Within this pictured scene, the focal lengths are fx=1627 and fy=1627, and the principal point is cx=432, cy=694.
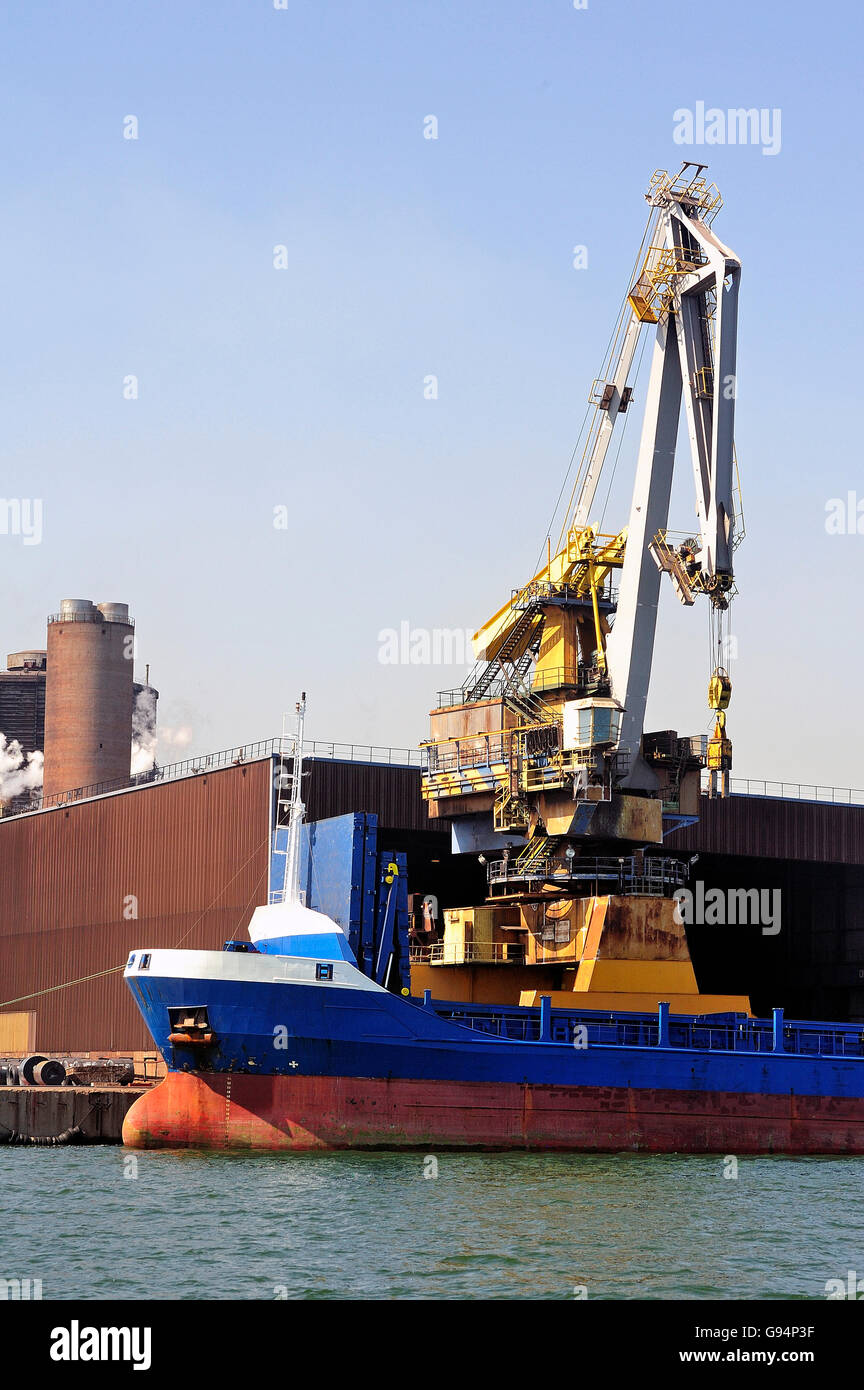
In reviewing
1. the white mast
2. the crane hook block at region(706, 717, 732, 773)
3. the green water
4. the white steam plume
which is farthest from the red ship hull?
the white steam plume

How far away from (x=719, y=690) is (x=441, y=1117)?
12876 millimetres

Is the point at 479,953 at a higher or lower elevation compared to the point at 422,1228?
higher

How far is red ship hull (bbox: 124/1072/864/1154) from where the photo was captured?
34.3 metres

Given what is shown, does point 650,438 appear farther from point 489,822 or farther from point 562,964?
point 562,964

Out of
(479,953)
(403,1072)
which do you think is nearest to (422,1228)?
(403,1072)

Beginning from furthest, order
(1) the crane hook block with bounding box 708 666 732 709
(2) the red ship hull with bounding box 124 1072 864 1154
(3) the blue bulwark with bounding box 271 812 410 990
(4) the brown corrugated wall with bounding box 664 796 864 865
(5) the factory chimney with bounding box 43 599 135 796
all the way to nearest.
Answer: (5) the factory chimney with bounding box 43 599 135 796 → (4) the brown corrugated wall with bounding box 664 796 864 865 → (1) the crane hook block with bounding box 708 666 732 709 → (3) the blue bulwark with bounding box 271 812 410 990 → (2) the red ship hull with bounding box 124 1072 864 1154

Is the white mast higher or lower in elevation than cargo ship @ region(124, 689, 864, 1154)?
higher

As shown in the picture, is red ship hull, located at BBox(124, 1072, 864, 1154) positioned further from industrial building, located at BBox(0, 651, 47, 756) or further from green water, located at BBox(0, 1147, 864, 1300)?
industrial building, located at BBox(0, 651, 47, 756)

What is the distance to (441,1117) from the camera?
115 feet

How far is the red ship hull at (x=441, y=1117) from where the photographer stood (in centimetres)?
3431

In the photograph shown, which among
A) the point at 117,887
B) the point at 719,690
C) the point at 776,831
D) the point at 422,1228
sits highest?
the point at 719,690

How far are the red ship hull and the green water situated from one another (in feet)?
2.48

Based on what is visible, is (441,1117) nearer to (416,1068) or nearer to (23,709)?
(416,1068)

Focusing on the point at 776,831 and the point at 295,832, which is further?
the point at 776,831
